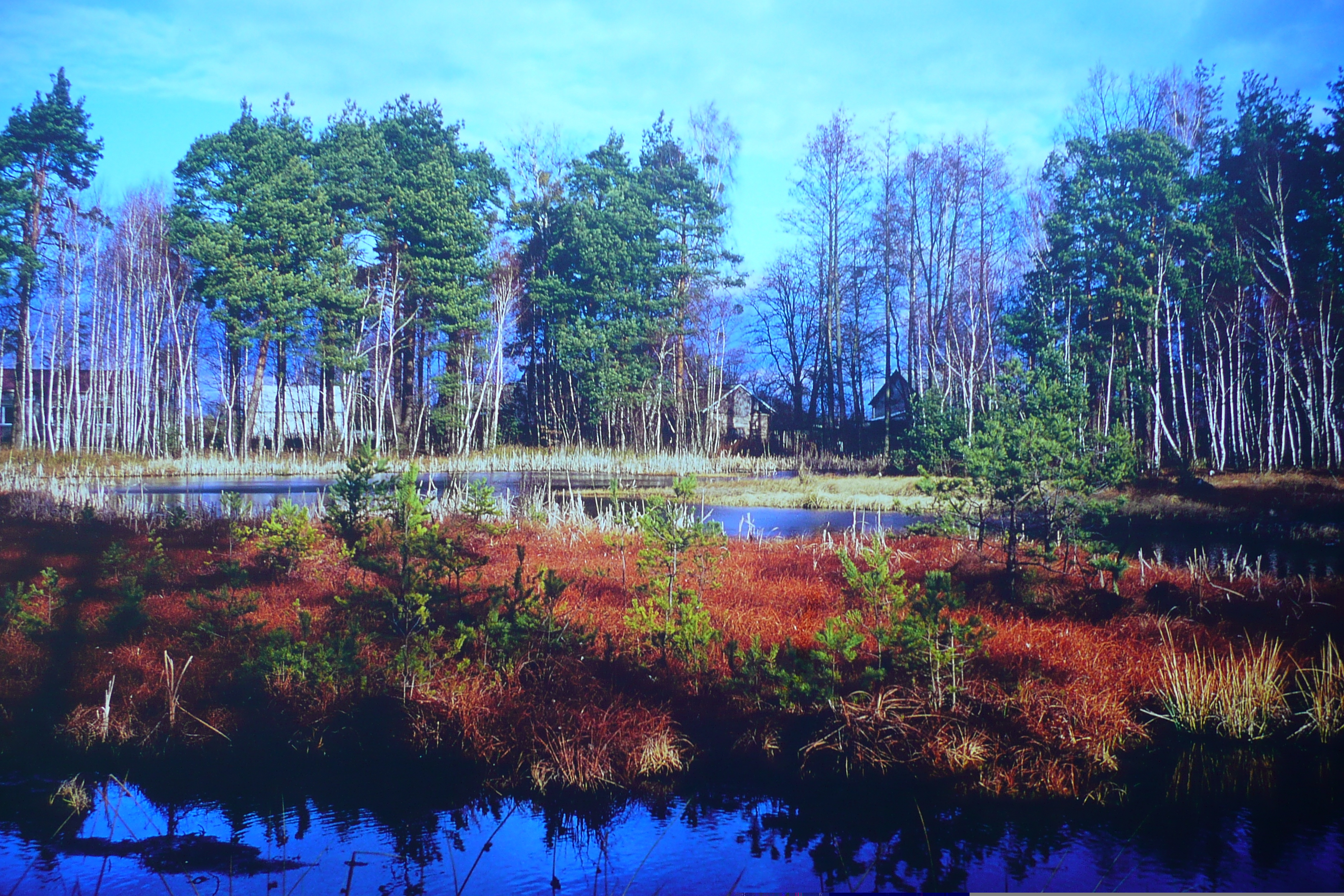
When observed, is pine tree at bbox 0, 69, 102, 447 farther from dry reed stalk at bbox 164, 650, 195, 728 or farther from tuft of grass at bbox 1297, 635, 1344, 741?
tuft of grass at bbox 1297, 635, 1344, 741

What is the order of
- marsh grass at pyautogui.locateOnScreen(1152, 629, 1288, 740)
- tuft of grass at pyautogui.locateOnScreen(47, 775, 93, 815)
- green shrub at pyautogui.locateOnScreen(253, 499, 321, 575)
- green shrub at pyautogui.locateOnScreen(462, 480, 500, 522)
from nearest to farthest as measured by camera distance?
1. tuft of grass at pyautogui.locateOnScreen(47, 775, 93, 815)
2. marsh grass at pyautogui.locateOnScreen(1152, 629, 1288, 740)
3. green shrub at pyautogui.locateOnScreen(253, 499, 321, 575)
4. green shrub at pyautogui.locateOnScreen(462, 480, 500, 522)

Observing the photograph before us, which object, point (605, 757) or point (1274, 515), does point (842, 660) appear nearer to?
point (605, 757)

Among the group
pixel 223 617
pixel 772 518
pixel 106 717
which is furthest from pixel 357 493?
pixel 772 518

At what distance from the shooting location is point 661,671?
5660 mm

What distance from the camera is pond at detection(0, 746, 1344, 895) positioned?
374 cm

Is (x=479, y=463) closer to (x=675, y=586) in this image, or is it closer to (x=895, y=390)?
(x=675, y=586)

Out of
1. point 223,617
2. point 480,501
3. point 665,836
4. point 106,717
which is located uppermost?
point 480,501

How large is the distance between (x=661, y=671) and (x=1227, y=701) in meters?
4.00

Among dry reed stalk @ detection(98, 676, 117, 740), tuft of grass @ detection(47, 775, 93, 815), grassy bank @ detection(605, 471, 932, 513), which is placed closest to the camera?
tuft of grass @ detection(47, 775, 93, 815)

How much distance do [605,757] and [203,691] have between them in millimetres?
3119

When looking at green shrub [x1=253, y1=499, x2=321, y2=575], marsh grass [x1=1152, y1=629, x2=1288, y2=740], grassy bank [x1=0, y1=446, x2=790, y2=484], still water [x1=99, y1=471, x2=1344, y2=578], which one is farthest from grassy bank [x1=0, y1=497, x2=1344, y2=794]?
grassy bank [x1=0, y1=446, x2=790, y2=484]

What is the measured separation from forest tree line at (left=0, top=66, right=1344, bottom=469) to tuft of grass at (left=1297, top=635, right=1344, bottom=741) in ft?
9.14

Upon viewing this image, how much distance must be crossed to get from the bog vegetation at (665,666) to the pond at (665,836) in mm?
314

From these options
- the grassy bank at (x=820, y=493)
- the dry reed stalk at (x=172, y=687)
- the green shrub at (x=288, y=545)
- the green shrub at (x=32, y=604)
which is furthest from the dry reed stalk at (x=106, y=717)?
the grassy bank at (x=820, y=493)
